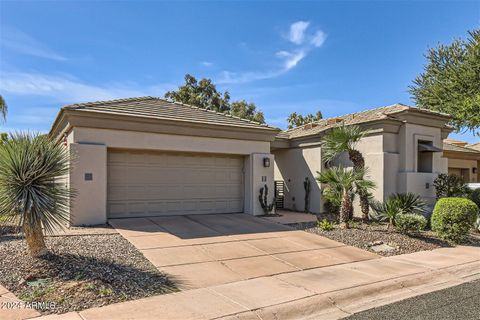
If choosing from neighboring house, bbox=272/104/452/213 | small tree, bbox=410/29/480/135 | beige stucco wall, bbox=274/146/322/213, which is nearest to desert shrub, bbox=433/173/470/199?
neighboring house, bbox=272/104/452/213

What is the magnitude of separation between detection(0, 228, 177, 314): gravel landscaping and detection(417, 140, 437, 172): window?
11838 mm

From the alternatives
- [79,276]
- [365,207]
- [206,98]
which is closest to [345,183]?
[365,207]

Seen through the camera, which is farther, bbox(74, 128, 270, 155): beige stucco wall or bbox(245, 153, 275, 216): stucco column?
bbox(245, 153, 275, 216): stucco column

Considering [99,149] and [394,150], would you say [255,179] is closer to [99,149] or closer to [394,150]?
[394,150]

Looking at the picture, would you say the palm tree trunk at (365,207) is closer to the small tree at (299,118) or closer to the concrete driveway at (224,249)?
the concrete driveway at (224,249)

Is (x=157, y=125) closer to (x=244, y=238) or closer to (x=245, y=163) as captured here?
(x=245, y=163)

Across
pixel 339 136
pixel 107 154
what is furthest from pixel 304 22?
pixel 107 154

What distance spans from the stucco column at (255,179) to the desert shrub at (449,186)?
647 cm

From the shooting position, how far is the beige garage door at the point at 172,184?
37.5ft

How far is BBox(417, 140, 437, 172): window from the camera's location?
14.0 meters

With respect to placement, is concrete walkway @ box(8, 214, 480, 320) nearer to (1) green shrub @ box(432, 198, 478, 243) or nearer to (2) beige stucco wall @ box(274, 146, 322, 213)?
(1) green shrub @ box(432, 198, 478, 243)

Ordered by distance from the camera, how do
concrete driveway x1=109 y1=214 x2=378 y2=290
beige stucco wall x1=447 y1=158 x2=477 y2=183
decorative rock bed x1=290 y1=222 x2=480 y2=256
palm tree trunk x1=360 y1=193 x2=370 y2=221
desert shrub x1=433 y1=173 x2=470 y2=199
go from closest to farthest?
concrete driveway x1=109 y1=214 x2=378 y2=290 → decorative rock bed x1=290 y1=222 x2=480 y2=256 → palm tree trunk x1=360 y1=193 x2=370 y2=221 → desert shrub x1=433 y1=173 x2=470 y2=199 → beige stucco wall x1=447 y1=158 x2=477 y2=183

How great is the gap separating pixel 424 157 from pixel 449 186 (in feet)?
5.62

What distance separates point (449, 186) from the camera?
13086 millimetres
